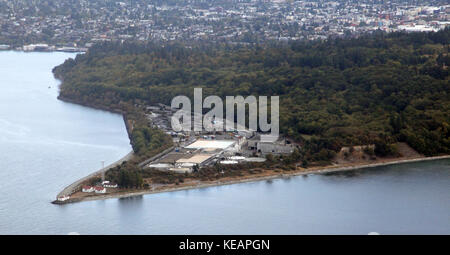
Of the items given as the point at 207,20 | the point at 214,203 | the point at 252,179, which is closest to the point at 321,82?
the point at 252,179

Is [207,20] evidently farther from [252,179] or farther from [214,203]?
[214,203]

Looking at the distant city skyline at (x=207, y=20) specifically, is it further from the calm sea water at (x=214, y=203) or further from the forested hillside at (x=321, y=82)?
the calm sea water at (x=214, y=203)

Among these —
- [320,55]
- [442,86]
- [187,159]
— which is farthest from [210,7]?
[187,159]

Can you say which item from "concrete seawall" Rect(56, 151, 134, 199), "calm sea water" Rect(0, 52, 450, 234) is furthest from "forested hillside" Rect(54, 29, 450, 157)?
"concrete seawall" Rect(56, 151, 134, 199)

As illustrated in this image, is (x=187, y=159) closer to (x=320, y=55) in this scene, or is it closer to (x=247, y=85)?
(x=247, y=85)

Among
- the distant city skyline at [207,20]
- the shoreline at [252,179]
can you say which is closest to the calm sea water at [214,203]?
the shoreline at [252,179]

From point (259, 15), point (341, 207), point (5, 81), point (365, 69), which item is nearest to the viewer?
point (341, 207)
